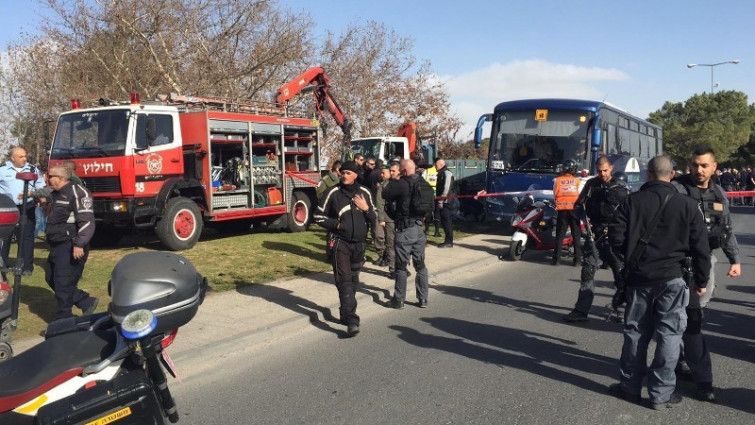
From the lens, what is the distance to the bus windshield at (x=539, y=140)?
598 inches

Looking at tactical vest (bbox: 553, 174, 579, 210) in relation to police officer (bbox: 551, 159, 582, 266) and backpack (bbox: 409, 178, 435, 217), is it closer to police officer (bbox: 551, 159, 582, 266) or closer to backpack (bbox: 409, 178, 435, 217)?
police officer (bbox: 551, 159, 582, 266)

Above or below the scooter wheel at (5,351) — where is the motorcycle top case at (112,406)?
above

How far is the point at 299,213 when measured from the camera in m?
15.8

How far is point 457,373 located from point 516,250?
287 inches

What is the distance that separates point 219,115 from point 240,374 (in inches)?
335

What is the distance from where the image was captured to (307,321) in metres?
7.53

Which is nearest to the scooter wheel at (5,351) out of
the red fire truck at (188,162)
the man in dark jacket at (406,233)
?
the man in dark jacket at (406,233)

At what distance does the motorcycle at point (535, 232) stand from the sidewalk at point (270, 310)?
5.58ft

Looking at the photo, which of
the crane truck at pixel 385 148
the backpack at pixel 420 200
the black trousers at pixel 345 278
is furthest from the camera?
the crane truck at pixel 385 148

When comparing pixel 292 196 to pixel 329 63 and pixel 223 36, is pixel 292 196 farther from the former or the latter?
pixel 329 63

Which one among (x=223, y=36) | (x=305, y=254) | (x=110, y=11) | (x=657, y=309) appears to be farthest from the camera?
(x=223, y=36)

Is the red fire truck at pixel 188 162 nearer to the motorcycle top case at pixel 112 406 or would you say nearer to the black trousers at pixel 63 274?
the black trousers at pixel 63 274

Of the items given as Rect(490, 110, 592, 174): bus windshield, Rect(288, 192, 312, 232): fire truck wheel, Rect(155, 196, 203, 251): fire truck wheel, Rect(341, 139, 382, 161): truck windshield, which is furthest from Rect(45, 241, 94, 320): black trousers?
Rect(341, 139, 382, 161): truck windshield

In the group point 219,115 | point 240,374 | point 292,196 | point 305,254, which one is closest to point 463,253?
point 305,254
